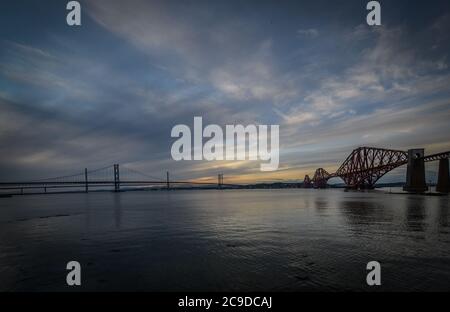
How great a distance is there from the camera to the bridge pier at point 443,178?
217ft

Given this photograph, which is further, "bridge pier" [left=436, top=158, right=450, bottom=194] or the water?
"bridge pier" [left=436, top=158, right=450, bottom=194]

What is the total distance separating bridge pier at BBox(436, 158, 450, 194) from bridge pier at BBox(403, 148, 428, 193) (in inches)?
205

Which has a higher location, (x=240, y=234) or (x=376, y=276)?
(x=376, y=276)

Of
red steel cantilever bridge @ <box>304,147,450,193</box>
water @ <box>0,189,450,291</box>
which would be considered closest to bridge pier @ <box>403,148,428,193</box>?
red steel cantilever bridge @ <box>304,147,450,193</box>

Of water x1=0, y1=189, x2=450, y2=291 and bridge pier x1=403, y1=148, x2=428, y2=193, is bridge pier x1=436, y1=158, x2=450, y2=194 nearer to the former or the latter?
bridge pier x1=403, y1=148, x2=428, y2=193

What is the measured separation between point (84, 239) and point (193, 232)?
807 centimetres

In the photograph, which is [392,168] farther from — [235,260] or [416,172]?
[235,260]

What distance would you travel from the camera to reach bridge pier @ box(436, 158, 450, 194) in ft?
217

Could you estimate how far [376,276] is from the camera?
9773 mm

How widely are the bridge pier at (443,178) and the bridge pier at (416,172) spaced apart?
17.1 ft
